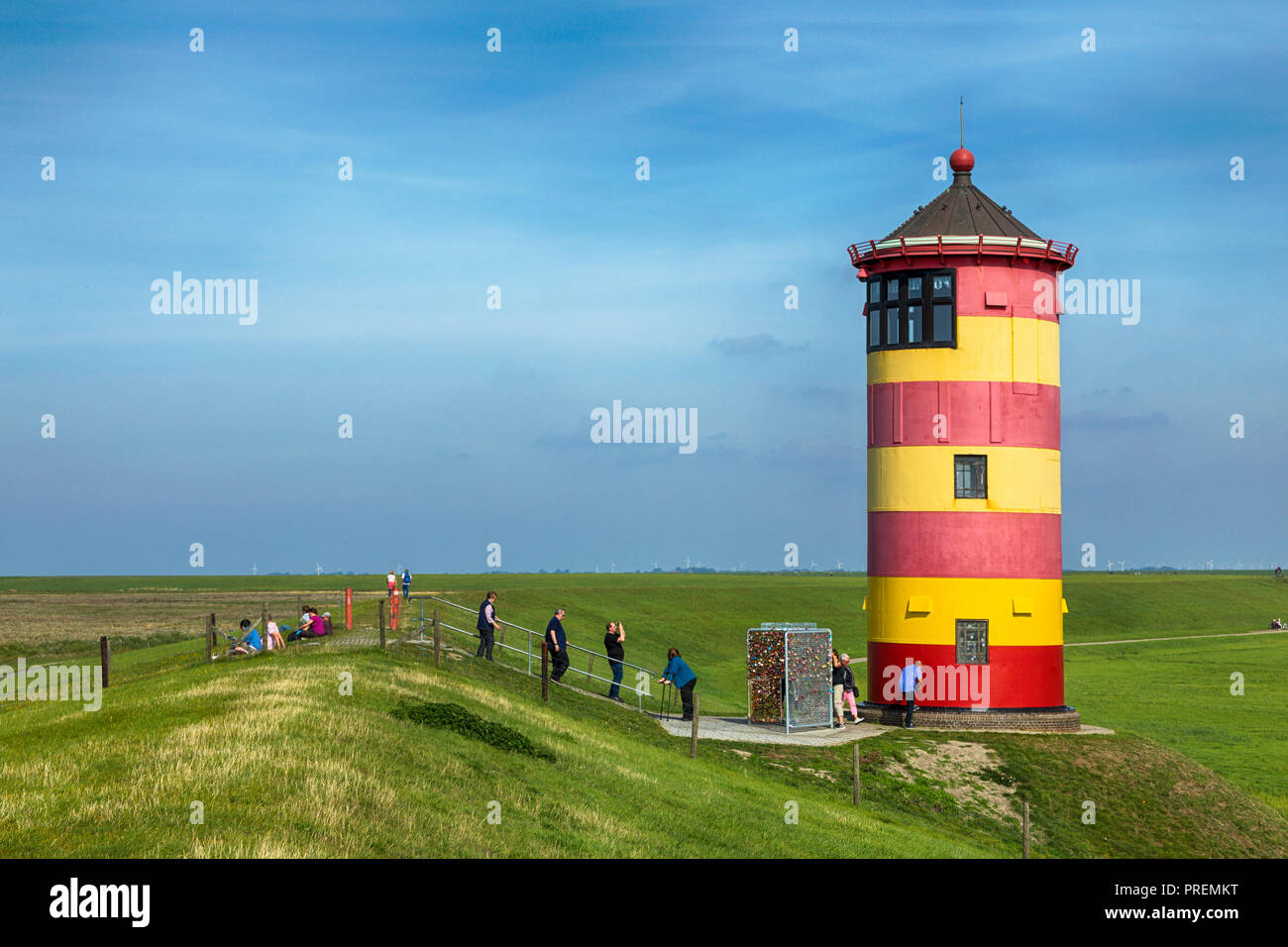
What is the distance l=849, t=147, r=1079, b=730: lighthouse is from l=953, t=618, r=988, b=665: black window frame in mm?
27

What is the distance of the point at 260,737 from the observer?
65.1 ft

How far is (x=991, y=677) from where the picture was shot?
35438 mm

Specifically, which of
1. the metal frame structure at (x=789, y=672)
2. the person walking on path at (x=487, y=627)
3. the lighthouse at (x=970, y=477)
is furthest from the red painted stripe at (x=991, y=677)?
the person walking on path at (x=487, y=627)

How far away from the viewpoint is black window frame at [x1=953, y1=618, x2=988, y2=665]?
35469mm

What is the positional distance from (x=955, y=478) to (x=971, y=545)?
1.89 meters

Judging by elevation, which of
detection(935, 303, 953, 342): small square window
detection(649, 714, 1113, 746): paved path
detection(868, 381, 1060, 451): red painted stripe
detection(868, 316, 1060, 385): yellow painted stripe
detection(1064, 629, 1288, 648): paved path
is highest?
detection(935, 303, 953, 342): small square window

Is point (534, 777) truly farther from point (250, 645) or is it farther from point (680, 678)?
point (250, 645)

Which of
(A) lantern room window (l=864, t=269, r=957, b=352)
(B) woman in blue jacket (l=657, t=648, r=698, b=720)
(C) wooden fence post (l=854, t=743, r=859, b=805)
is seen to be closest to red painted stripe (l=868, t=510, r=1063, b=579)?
(A) lantern room window (l=864, t=269, r=957, b=352)

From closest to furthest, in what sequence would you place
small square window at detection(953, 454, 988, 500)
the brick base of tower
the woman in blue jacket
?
the woman in blue jacket → the brick base of tower → small square window at detection(953, 454, 988, 500)

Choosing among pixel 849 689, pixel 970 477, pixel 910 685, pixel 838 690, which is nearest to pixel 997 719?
pixel 910 685

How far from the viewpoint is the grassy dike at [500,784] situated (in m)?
16.2

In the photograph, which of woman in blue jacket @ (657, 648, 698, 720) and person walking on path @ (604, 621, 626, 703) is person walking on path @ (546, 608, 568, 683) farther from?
woman in blue jacket @ (657, 648, 698, 720)
